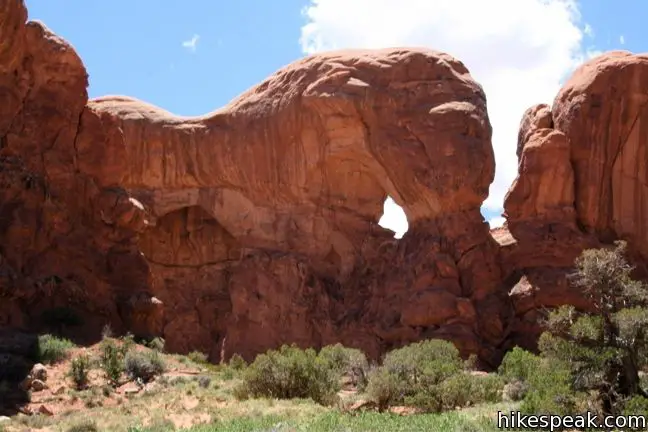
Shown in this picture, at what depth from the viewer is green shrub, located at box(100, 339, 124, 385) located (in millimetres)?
22281

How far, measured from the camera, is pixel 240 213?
141 feet

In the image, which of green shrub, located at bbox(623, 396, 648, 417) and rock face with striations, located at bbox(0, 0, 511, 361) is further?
rock face with striations, located at bbox(0, 0, 511, 361)

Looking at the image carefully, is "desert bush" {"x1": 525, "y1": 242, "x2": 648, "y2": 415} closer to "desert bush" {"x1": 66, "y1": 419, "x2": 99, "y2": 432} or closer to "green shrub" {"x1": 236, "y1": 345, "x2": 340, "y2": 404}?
"green shrub" {"x1": 236, "y1": 345, "x2": 340, "y2": 404}

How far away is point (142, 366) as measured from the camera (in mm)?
23141

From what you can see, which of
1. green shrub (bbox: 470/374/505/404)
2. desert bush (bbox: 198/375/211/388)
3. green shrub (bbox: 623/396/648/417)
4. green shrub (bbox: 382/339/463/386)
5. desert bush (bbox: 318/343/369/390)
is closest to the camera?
green shrub (bbox: 623/396/648/417)

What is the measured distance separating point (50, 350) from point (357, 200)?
21.1 metres

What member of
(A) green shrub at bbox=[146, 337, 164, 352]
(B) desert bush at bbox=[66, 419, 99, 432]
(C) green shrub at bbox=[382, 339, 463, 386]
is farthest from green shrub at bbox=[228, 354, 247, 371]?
(B) desert bush at bbox=[66, 419, 99, 432]

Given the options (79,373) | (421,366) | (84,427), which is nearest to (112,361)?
(79,373)

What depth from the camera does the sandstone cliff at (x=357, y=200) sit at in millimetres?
35719

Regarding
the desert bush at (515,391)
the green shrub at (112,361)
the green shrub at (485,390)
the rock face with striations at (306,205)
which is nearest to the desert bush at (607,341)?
the desert bush at (515,391)

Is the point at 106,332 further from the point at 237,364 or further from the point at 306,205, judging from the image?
the point at 306,205

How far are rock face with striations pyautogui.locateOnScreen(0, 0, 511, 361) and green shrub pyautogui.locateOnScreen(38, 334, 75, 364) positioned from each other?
558 centimetres

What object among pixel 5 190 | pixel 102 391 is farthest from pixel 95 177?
pixel 102 391

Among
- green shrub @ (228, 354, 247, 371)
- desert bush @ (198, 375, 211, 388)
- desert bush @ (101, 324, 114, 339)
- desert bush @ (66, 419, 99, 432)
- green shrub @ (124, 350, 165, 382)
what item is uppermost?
desert bush @ (101, 324, 114, 339)
